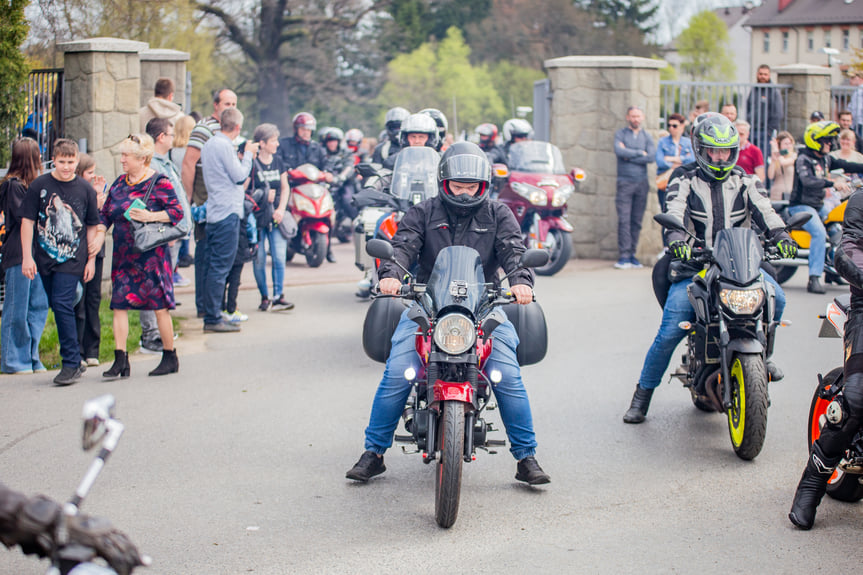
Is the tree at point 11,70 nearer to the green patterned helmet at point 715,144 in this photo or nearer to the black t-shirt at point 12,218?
the black t-shirt at point 12,218

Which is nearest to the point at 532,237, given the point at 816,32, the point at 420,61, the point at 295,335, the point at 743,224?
the point at 295,335

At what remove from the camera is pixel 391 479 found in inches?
242

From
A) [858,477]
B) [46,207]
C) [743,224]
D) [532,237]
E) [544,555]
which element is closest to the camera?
[544,555]

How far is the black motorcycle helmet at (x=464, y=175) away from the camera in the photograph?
5969 millimetres

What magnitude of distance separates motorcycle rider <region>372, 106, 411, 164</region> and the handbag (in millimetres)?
4192

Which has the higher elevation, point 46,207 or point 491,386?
point 46,207

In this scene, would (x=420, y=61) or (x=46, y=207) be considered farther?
(x=420, y=61)

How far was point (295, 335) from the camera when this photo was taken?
10.6m

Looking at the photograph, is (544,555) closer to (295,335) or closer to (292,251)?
(295,335)

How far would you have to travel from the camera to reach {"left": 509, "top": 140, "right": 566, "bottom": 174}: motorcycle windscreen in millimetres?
15344

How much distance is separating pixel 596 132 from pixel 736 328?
34.8 feet

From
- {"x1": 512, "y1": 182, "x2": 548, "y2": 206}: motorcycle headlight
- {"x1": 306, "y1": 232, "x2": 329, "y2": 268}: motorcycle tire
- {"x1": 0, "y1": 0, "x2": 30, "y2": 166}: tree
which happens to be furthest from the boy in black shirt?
{"x1": 306, "y1": 232, "x2": 329, "y2": 268}: motorcycle tire

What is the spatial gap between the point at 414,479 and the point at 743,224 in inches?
107

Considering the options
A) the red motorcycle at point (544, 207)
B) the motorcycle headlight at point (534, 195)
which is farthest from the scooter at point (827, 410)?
the motorcycle headlight at point (534, 195)
